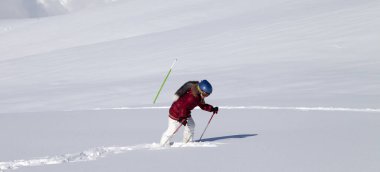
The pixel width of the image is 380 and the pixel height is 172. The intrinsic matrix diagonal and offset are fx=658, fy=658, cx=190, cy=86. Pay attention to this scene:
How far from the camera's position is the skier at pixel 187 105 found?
8.69 meters

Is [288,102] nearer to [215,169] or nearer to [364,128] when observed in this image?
[364,128]

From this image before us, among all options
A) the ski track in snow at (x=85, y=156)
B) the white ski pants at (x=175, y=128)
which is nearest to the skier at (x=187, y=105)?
the white ski pants at (x=175, y=128)

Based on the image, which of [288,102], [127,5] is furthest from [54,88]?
[127,5]

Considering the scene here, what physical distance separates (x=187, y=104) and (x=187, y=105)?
2 centimetres

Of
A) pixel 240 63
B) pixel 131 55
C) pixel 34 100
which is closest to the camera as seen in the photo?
pixel 34 100

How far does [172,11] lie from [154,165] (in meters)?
36.3

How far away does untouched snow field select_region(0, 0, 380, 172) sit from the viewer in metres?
7.37

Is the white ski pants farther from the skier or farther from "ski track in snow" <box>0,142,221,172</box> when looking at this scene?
"ski track in snow" <box>0,142,221,172</box>

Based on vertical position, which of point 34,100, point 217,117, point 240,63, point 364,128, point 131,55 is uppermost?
point 131,55

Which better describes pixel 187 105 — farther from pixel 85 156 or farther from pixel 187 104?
pixel 85 156

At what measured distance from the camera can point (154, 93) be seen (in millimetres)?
18406

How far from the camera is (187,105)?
8.92 m

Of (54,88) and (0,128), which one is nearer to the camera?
(0,128)

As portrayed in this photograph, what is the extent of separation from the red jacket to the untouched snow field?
498 mm
